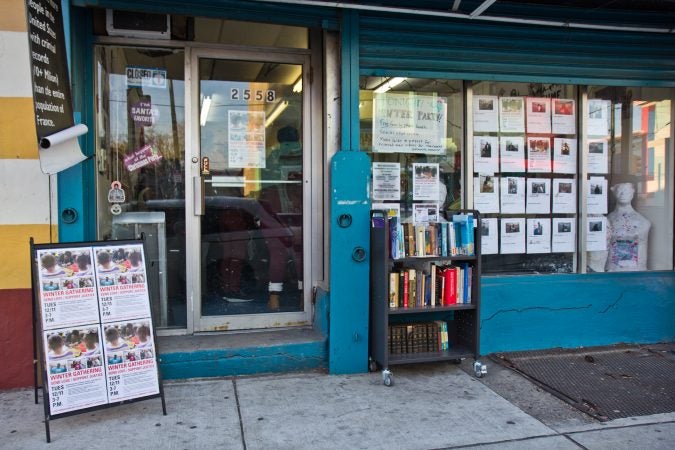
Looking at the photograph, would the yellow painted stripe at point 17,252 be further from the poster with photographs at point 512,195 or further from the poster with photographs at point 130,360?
the poster with photographs at point 512,195

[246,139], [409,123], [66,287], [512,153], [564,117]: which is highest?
[564,117]

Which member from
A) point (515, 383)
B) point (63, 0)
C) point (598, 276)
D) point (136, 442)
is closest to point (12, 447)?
point (136, 442)

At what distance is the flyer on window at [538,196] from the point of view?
18.4ft

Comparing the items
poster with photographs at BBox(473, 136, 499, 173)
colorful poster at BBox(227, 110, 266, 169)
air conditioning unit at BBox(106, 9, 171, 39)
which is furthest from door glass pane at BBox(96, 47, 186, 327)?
poster with photographs at BBox(473, 136, 499, 173)

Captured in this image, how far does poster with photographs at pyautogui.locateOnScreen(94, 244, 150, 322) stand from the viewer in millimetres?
3811

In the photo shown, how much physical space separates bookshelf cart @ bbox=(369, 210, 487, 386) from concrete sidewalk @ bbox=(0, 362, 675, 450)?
8.1 inches

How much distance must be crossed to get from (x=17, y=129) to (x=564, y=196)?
4.98 m

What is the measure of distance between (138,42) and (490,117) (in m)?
3.35

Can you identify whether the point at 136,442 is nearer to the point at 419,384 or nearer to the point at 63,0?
the point at 419,384

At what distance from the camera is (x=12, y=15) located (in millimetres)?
4199

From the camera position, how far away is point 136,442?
3486mm

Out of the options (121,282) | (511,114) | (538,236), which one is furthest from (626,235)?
(121,282)

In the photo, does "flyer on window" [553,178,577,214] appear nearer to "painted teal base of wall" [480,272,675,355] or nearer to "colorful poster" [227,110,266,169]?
"painted teal base of wall" [480,272,675,355]

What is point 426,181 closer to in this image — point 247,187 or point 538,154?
point 538,154
